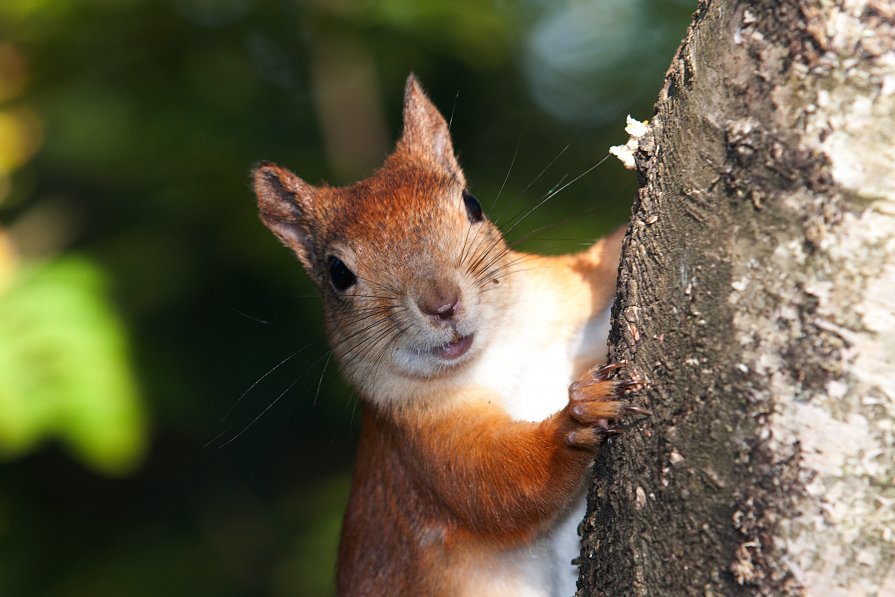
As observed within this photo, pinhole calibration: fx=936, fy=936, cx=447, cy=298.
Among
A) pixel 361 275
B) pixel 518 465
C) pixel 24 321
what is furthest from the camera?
pixel 24 321

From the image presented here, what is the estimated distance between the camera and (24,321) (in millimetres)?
3379

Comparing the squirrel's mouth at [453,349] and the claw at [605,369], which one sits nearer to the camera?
the claw at [605,369]

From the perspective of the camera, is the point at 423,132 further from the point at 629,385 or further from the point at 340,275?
the point at 629,385

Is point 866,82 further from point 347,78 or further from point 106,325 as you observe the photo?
point 347,78

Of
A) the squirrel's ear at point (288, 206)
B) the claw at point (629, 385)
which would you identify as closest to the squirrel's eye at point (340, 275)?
the squirrel's ear at point (288, 206)

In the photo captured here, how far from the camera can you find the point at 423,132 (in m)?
3.34

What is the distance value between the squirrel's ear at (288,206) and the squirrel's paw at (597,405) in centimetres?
148

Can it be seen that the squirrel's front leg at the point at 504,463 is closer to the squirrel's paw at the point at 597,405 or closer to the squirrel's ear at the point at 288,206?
the squirrel's paw at the point at 597,405

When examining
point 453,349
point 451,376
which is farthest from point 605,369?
point 451,376

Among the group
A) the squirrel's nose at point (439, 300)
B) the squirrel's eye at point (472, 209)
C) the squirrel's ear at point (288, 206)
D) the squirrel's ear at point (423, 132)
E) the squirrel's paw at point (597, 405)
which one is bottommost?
the squirrel's paw at point (597, 405)

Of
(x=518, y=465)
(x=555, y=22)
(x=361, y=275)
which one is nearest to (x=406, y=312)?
(x=361, y=275)

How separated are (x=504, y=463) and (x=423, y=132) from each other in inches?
54.3

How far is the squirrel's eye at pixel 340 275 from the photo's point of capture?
291 cm

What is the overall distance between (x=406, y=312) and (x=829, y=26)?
1.56m
